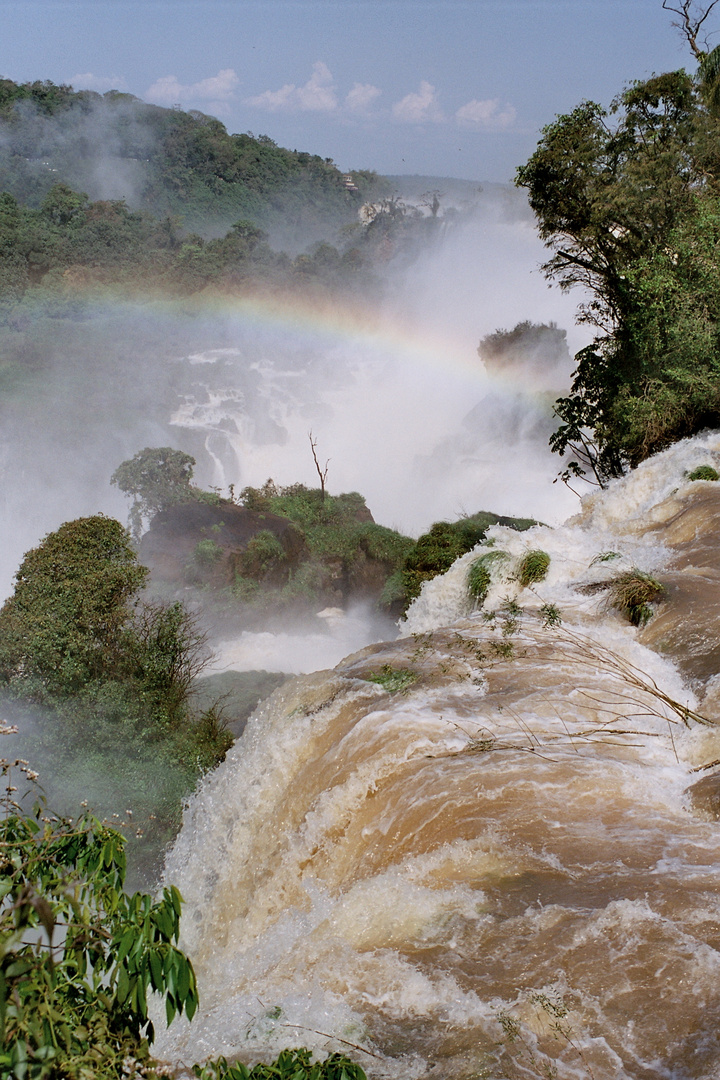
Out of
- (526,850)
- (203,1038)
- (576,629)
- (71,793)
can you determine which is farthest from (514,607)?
(71,793)

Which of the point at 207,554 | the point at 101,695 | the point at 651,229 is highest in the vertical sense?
the point at 651,229

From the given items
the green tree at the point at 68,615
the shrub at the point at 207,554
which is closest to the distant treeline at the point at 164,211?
the shrub at the point at 207,554

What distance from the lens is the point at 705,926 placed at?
10.6ft

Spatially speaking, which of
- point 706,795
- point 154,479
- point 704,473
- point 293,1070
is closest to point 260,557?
point 154,479

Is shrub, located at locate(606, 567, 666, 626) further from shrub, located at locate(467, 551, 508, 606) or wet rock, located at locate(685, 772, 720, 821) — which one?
wet rock, located at locate(685, 772, 720, 821)

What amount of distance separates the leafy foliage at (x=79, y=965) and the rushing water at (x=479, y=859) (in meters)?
1.81

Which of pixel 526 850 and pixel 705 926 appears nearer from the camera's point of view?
pixel 705 926

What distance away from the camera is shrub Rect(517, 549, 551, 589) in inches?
333

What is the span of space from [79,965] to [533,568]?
751 centimetres

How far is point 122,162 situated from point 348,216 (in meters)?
26.3

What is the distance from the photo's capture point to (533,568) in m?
8.53

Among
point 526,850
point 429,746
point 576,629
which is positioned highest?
point 576,629

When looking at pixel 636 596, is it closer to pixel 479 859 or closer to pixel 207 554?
pixel 479 859

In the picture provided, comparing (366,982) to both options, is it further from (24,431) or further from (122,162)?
(122,162)
